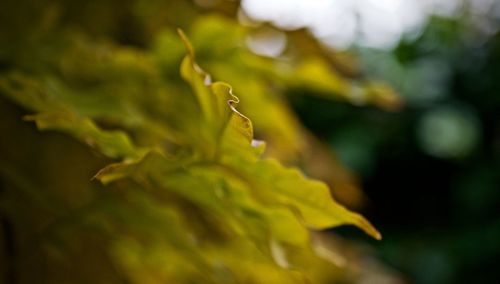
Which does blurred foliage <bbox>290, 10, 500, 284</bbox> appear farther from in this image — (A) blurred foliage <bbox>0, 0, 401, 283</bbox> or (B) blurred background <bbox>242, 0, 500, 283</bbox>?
(A) blurred foliage <bbox>0, 0, 401, 283</bbox>

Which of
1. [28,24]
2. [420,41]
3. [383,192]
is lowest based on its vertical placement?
[28,24]

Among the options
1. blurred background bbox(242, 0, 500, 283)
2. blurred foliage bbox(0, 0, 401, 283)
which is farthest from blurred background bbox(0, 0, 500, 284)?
blurred foliage bbox(0, 0, 401, 283)

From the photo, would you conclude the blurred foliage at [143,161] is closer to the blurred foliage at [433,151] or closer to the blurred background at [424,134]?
the blurred background at [424,134]

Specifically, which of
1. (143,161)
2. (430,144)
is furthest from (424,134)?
(143,161)

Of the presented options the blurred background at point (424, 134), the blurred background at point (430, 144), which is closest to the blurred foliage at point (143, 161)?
the blurred background at point (424, 134)

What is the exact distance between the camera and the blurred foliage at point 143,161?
Answer: 0.41 metres

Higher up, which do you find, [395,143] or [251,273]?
[395,143]

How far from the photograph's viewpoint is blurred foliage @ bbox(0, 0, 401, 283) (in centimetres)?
41

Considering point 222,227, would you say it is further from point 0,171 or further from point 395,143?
point 395,143

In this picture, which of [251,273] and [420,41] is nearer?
[251,273]

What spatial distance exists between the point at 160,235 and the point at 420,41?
5.06ft

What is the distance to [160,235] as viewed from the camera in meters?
0.52

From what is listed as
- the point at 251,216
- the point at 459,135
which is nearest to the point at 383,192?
the point at 459,135

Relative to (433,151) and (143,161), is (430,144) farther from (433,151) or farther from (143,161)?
(143,161)
